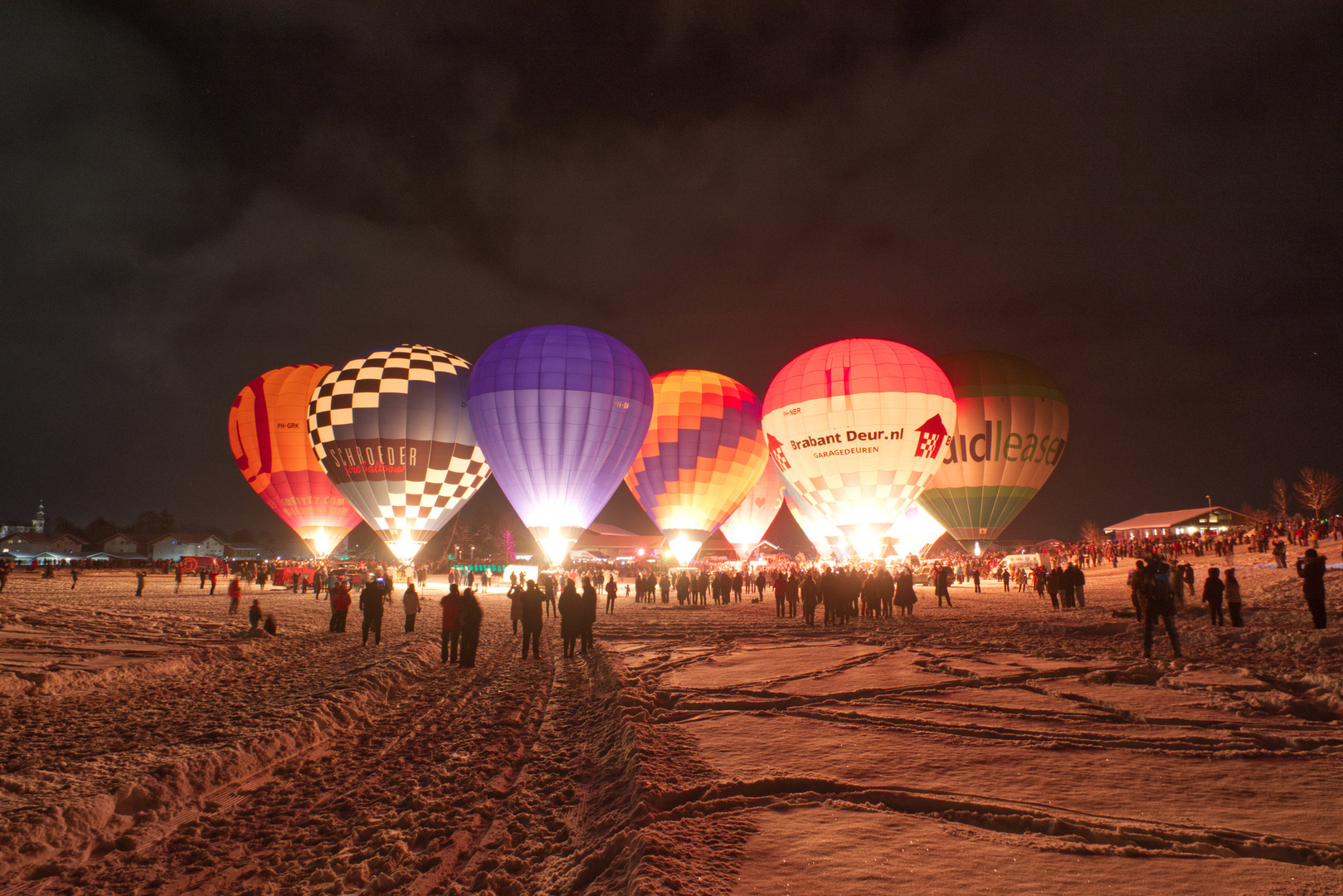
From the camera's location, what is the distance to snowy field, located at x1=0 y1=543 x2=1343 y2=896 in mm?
3277

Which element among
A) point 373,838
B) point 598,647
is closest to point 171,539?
point 598,647

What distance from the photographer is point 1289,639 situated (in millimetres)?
9391

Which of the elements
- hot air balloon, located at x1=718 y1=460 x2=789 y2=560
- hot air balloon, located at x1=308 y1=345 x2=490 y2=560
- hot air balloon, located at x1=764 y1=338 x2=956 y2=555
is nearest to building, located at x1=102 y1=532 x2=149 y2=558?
hot air balloon, located at x1=308 y1=345 x2=490 y2=560

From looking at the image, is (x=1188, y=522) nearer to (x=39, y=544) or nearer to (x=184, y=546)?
(x=184, y=546)

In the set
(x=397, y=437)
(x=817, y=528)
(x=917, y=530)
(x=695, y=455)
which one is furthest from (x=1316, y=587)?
(x=397, y=437)

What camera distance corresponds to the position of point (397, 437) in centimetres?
2905

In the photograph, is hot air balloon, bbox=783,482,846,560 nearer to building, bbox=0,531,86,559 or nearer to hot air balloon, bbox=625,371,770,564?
hot air balloon, bbox=625,371,770,564

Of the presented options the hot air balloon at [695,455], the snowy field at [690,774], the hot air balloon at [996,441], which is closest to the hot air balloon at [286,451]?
the hot air balloon at [695,455]

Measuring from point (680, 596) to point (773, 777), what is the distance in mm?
18261

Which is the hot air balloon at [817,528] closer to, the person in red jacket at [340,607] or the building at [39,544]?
the person in red jacket at [340,607]

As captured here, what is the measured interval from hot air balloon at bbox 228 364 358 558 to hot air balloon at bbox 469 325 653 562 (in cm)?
1163

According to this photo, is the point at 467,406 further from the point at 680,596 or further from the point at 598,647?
the point at 598,647

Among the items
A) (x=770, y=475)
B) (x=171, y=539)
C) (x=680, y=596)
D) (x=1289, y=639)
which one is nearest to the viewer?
(x=1289, y=639)

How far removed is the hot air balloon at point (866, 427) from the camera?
26219mm
